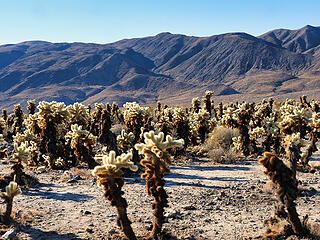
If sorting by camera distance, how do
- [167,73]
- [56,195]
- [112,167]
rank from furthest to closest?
[167,73] < [56,195] < [112,167]

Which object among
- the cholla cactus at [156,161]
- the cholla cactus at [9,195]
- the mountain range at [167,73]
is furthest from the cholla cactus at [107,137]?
the mountain range at [167,73]

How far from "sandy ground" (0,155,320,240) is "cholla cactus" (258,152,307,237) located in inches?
32.5

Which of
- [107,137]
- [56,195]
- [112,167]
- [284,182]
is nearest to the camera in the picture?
[112,167]

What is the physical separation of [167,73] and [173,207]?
15447 cm

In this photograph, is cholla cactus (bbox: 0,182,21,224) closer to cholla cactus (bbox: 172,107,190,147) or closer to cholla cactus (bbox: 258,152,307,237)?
cholla cactus (bbox: 258,152,307,237)

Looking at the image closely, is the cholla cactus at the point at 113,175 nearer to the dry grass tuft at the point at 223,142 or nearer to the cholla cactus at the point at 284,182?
the cholla cactus at the point at 284,182

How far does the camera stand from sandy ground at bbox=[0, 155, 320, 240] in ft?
23.2

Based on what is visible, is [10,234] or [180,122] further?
[180,122]

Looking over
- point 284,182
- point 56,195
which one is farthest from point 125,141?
point 284,182

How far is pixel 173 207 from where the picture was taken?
8727 millimetres

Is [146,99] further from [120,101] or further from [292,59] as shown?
[292,59]

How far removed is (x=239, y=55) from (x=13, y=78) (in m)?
111

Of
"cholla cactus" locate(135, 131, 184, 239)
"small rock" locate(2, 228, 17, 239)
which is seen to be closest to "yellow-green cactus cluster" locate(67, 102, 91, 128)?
"small rock" locate(2, 228, 17, 239)

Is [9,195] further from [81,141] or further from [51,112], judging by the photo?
[51,112]
